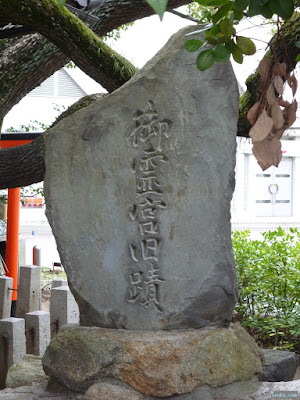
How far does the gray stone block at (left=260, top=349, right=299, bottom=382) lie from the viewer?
3604 mm

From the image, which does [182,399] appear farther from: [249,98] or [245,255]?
[245,255]

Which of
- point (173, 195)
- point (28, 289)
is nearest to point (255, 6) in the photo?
point (173, 195)

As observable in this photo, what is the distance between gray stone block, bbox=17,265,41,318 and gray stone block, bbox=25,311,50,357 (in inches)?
51.3

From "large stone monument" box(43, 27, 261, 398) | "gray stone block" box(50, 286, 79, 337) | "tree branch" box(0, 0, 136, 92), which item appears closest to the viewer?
"large stone monument" box(43, 27, 261, 398)

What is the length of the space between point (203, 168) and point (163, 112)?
0.38m

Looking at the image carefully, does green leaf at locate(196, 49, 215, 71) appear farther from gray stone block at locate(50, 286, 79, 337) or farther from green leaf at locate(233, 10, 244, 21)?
gray stone block at locate(50, 286, 79, 337)

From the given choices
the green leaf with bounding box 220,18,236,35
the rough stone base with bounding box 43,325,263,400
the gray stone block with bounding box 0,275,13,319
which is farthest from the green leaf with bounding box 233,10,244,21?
the gray stone block with bounding box 0,275,13,319

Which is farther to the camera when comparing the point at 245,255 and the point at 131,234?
the point at 245,255

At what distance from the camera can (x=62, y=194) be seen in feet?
11.1

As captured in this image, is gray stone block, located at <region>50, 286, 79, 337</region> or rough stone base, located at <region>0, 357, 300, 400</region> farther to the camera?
gray stone block, located at <region>50, 286, 79, 337</region>

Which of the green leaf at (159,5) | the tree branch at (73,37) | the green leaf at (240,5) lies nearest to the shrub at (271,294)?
the tree branch at (73,37)

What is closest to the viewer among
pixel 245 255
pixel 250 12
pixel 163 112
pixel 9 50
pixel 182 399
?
pixel 250 12

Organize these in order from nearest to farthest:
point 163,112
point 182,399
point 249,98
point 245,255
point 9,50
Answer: point 182,399 → point 163,112 → point 249,98 → point 9,50 → point 245,255

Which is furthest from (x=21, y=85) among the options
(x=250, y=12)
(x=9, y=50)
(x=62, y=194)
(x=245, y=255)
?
(x=250, y=12)
